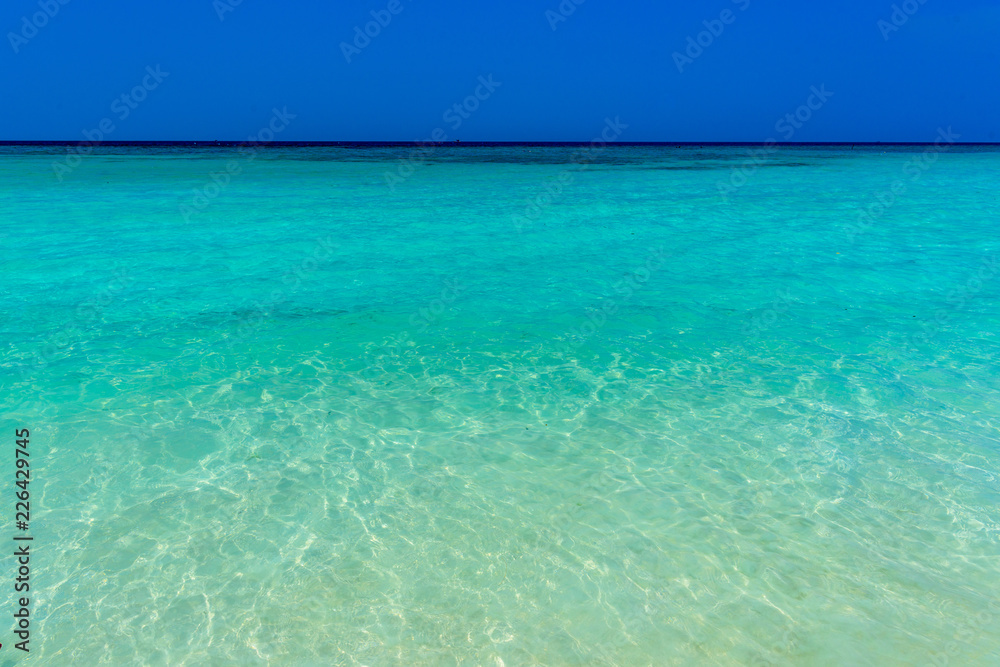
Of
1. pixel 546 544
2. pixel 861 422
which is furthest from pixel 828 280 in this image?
pixel 546 544

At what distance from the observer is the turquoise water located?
3922 millimetres

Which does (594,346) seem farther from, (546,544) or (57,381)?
(57,381)

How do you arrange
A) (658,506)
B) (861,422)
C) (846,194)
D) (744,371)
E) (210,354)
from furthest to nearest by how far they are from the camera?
(846,194)
(210,354)
(744,371)
(861,422)
(658,506)

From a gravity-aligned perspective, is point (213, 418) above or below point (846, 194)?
above

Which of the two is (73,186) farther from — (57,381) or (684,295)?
(684,295)

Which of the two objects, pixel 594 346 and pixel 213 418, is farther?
pixel 594 346

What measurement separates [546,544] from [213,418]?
392 cm

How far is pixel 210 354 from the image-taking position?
27.7 feet

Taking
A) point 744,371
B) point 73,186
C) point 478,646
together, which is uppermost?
point 478,646

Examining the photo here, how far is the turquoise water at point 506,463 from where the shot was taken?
392cm

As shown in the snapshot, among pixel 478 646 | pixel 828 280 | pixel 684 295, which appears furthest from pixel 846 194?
pixel 478 646

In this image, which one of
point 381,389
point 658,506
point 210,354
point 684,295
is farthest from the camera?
point 684,295

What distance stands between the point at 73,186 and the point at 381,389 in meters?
31.0

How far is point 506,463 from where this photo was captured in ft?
18.9
